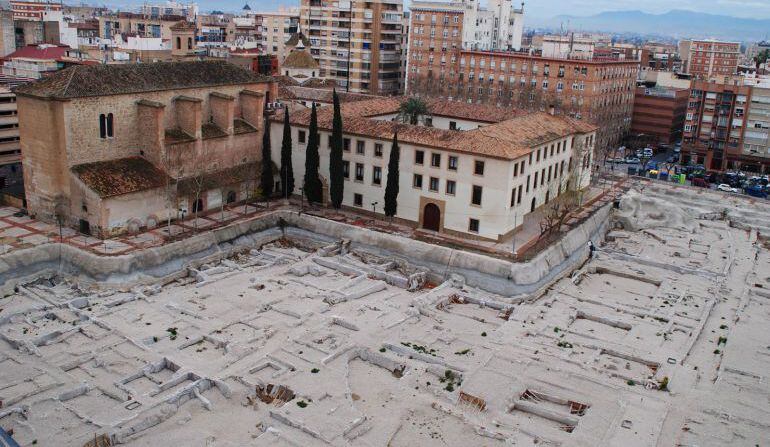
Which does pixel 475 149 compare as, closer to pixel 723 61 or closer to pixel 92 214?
pixel 92 214

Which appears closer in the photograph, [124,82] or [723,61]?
[124,82]

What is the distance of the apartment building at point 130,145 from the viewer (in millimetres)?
40000

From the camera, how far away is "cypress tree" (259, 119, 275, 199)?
49.0 m

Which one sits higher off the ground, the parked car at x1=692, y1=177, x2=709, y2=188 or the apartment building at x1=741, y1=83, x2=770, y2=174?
the apartment building at x1=741, y1=83, x2=770, y2=174

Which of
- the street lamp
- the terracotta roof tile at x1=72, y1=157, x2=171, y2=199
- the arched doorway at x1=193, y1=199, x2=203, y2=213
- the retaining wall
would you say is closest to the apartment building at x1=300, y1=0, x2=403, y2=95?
the street lamp

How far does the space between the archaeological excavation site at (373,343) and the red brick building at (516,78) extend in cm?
3182

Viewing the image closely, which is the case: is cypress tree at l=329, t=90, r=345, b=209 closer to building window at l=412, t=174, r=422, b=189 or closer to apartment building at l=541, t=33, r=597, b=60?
building window at l=412, t=174, r=422, b=189

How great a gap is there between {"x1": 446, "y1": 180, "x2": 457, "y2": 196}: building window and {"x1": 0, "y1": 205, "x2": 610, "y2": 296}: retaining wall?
13.9ft

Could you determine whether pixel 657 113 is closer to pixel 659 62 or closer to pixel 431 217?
pixel 659 62

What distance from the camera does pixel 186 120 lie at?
4556 centimetres

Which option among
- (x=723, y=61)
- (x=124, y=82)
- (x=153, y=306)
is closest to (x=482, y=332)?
(x=153, y=306)

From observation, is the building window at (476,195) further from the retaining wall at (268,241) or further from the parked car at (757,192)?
the parked car at (757,192)

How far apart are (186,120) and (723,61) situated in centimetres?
11143

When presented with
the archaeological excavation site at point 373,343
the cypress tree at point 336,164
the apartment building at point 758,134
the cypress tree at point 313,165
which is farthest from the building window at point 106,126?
the apartment building at point 758,134
